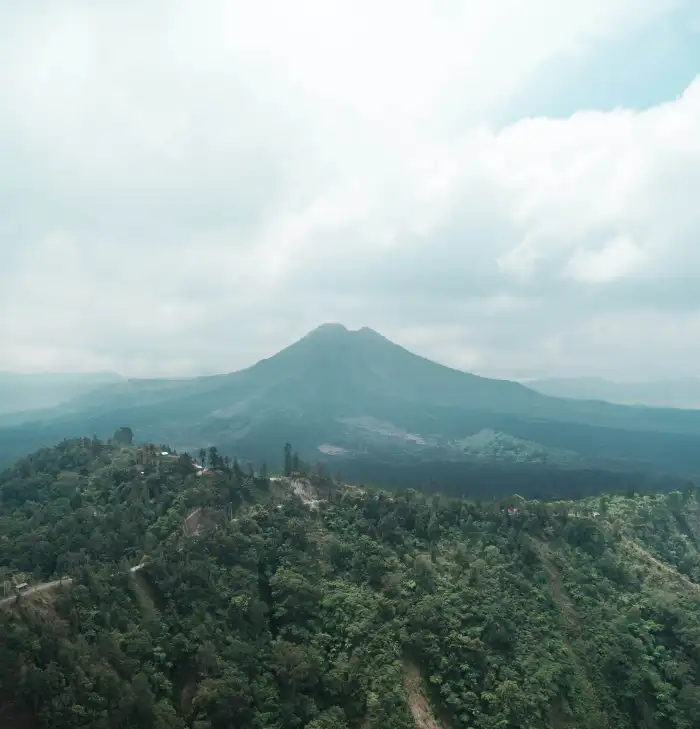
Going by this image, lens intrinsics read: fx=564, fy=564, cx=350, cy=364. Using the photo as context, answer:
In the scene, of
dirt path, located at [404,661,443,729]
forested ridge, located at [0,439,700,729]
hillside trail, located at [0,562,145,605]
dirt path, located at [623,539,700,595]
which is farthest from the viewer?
dirt path, located at [623,539,700,595]

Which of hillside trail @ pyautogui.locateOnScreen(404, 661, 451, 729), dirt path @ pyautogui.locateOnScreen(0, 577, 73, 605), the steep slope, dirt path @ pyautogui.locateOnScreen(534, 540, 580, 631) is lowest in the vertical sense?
hillside trail @ pyautogui.locateOnScreen(404, 661, 451, 729)

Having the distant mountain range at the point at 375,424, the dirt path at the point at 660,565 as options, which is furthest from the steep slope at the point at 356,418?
the dirt path at the point at 660,565

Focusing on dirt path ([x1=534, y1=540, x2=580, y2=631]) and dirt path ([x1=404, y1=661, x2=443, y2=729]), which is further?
dirt path ([x1=534, y1=540, x2=580, y2=631])

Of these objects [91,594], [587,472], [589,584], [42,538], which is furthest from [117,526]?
[587,472]

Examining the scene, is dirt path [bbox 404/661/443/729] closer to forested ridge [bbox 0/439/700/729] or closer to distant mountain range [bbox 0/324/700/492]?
forested ridge [bbox 0/439/700/729]

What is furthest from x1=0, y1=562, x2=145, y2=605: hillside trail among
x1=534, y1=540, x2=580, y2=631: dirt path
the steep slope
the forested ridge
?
the steep slope

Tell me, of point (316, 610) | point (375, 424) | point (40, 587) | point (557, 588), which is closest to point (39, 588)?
point (40, 587)

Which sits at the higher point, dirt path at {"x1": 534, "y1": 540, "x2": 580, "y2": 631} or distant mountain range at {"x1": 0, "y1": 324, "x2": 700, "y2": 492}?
distant mountain range at {"x1": 0, "y1": 324, "x2": 700, "y2": 492}
